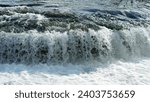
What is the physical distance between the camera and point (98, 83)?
44.1ft

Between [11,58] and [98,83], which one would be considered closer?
[98,83]

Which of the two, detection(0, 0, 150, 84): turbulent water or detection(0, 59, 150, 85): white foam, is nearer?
detection(0, 59, 150, 85): white foam

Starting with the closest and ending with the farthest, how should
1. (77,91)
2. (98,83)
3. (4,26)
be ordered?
(77,91), (98,83), (4,26)

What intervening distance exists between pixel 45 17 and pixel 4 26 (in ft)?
7.37

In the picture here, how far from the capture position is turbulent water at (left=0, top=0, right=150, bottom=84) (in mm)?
13934

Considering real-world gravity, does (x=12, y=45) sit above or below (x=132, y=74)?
above

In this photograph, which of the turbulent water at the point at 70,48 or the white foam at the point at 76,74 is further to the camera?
the turbulent water at the point at 70,48

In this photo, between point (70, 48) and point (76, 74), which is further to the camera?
point (70, 48)

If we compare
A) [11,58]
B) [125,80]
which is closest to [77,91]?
[125,80]

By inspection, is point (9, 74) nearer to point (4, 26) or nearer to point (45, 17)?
point (4, 26)

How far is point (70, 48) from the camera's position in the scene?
50.2 ft

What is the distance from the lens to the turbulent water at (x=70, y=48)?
13.9 metres

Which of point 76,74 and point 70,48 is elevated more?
point 70,48

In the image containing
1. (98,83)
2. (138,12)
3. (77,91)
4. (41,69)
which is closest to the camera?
(77,91)
